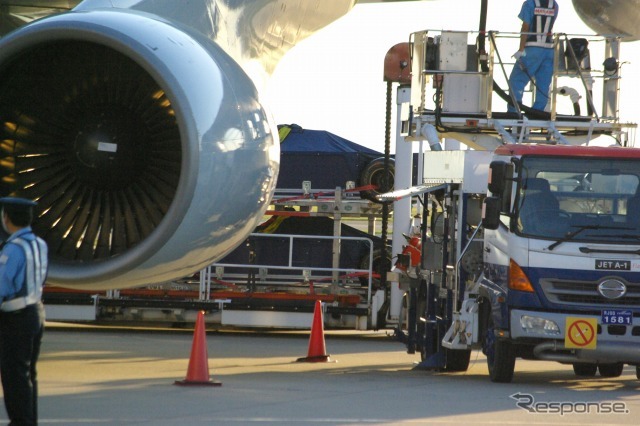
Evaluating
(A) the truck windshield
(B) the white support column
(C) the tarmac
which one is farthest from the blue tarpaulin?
(A) the truck windshield

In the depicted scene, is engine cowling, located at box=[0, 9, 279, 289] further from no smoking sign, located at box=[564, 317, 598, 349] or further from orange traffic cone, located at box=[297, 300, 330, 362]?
orange traffic cone, located at box=[297, 300, 330, 362]

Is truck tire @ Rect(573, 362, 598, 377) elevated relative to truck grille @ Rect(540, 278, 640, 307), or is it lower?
lower

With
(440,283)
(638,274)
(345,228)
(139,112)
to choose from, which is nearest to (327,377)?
(440,283)

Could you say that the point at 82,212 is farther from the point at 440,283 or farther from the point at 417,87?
the point at 417,87

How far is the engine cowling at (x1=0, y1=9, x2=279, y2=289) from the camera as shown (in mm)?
7254

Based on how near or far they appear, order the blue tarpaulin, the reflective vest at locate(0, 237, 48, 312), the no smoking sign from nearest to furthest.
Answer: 1. the reflective vest at locate(0, 237, 48, 312)
2. the no smoking sign
3. the blue tarpaulin

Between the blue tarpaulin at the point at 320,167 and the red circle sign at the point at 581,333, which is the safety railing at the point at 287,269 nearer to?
the blue tarpaulin at the point at 320,167

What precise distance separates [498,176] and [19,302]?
518 cm

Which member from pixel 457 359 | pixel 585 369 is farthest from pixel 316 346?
pixel 585 369

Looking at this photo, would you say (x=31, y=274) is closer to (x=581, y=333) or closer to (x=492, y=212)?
(x=492, y=212)

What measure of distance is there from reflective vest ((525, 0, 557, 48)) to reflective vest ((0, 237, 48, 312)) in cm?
779

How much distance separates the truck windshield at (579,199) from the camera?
11.4 meters

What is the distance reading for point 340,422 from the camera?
8.41 metres

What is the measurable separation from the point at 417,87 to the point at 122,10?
7059 mm
